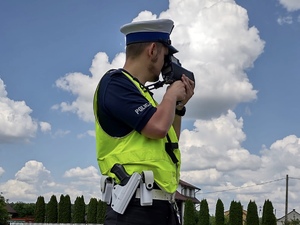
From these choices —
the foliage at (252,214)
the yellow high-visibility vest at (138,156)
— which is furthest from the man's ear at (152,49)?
the foliage at (252,214)

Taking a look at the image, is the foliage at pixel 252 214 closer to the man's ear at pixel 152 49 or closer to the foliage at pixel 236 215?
the foliage at pixel 236 215

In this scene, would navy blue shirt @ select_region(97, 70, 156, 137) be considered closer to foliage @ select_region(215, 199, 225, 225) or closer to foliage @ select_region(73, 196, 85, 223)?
foliage @ select_region(215, 199, 225, 225)

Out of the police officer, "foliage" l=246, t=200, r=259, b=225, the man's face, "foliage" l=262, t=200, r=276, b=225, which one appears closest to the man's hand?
the police officer

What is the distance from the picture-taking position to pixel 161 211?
2.29 metres

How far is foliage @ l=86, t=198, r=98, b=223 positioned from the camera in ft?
158

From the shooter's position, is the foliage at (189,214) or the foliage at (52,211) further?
the foliage at (52,211)

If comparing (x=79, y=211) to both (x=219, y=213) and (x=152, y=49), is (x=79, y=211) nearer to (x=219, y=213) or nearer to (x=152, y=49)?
(x=219, y=213)

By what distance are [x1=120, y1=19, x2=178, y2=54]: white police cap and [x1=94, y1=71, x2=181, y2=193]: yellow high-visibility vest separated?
192mm

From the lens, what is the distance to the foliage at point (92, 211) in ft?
158

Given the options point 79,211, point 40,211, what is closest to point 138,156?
point 79,211

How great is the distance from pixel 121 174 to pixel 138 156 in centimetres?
11

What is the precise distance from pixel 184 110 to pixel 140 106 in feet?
1.41

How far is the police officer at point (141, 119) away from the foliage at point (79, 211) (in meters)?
47.7

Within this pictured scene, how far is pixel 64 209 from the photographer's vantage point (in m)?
49.6
